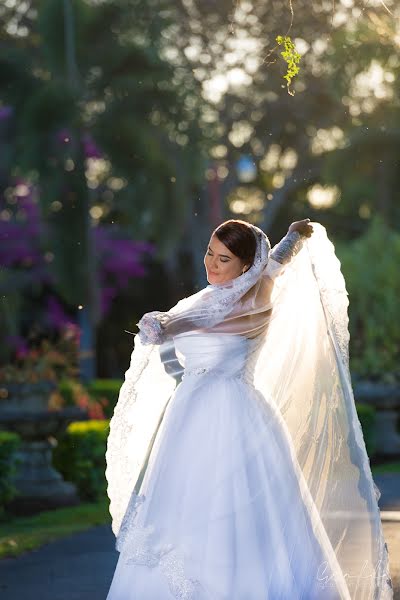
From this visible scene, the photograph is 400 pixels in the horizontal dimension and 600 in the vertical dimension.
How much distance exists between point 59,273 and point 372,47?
8599 mm

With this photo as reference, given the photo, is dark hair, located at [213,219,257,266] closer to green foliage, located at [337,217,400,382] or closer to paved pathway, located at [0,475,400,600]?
paved pathway, located at [0,475,400,600]

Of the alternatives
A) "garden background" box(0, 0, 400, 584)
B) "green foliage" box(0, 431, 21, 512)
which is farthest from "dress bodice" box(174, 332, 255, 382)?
"garden background" box(0, 0, 400, 584)

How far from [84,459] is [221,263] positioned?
26.5ft

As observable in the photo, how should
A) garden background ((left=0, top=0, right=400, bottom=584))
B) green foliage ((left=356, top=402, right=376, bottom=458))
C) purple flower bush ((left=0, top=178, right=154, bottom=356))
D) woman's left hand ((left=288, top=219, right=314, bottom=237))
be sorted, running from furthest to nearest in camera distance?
garden background ((left=0, top=0, right=400, bottom=584))
purple flower bush ((left=0, top=178, right=154, bottom=356))
green foliage ((left=356, top=402, right=376, bottom=458))
woman's left hand ((left=288, top=219, right=314, bottom=237))

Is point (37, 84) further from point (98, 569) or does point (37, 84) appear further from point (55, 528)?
point (98, 569)

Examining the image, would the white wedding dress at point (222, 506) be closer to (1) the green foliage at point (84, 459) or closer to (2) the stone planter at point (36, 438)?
(2) the stone planter at point (36, 438)

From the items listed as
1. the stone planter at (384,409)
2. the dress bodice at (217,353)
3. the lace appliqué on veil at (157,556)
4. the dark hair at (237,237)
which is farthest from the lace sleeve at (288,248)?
the stone planter at (384,409)

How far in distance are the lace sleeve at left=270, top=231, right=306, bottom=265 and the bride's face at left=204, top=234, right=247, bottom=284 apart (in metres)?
0.39

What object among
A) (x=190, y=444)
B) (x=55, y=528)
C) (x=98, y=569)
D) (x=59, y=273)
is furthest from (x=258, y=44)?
(x=190, y=444)

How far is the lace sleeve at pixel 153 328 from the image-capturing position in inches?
241

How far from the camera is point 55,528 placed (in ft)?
36.2

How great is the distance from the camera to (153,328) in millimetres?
6129

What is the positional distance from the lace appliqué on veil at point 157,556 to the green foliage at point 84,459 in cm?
790

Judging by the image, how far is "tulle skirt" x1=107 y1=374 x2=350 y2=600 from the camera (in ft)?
19.2
